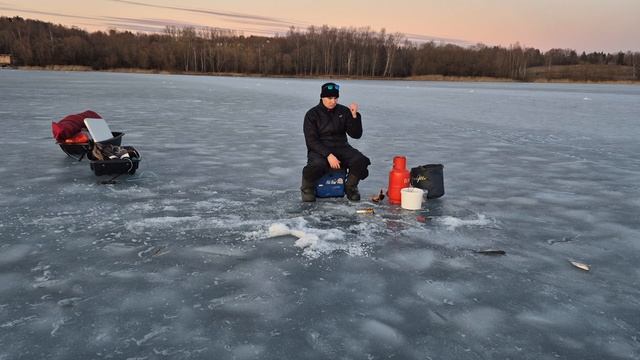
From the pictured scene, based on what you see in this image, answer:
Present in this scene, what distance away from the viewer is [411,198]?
557 centimetres

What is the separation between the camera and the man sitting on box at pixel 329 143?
231 inches

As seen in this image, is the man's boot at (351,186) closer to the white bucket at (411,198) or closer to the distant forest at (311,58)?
the white bucket at (411,198)

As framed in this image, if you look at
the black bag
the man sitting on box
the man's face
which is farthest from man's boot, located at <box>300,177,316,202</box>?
the black bag

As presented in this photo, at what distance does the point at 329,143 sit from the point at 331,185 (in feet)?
1.78

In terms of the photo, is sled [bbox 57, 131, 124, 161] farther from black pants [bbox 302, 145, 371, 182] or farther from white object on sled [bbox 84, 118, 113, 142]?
black pants [bbox 302, 145, 371, 182]

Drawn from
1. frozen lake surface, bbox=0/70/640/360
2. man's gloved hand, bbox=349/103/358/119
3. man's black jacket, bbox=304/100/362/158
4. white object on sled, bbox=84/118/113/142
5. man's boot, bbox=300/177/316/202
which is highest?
man's gloved hand, bbox=349/103/358/119

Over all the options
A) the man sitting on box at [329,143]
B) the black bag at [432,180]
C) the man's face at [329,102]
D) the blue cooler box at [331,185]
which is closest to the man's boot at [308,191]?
the man sitting on box at [329,143]

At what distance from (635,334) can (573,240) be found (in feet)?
5.93

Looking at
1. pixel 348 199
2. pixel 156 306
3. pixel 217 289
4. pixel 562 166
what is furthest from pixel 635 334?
pixel 562 166

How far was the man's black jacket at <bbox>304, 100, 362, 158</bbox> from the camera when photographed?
591 cm

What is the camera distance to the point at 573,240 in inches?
184

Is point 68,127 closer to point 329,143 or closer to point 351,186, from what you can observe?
point 329,143

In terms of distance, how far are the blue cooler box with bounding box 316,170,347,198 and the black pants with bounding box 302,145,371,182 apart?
0.08m

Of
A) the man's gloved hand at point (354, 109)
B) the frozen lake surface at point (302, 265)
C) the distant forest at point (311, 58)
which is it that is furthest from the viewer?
the distant forest at point (311, 58)
